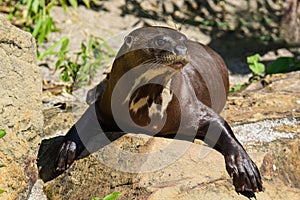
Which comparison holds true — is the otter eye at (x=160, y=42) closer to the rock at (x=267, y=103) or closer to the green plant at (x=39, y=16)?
the rock at (x=267, y=103)

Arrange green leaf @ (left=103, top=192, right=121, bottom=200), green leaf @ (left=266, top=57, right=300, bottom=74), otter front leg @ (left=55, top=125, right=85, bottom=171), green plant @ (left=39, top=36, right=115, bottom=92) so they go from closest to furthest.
Result: green leaf @ (left=103, top=192, right=121, bottom=200) < otter front leg @ (left=55, top=125, right=85, bottom=171) < green plant @ (left=39, top=36, right=115, bottom=92) < green leaf @ (left=266, top=57, right=300, bottom=74)

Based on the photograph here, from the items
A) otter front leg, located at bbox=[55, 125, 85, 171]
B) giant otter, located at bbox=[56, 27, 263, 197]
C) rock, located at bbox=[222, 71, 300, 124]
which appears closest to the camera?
giant otter, located at bbox=[56, 27, 263, 197]

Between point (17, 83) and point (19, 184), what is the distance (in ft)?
1.17

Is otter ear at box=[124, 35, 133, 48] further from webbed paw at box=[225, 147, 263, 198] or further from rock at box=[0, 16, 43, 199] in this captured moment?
webbed paw at box=[225, 147, 263, 198]

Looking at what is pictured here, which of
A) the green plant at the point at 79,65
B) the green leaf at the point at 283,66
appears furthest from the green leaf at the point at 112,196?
the green leaf at the point at 283,66

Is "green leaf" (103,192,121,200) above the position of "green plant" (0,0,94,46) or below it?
above

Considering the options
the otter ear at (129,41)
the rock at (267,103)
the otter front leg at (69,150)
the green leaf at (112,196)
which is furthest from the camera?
the rock at (267,103)

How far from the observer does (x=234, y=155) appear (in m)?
2.54

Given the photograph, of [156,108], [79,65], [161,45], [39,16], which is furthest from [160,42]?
[39,16]

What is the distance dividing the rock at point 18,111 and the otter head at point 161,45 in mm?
384

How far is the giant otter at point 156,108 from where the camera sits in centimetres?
233

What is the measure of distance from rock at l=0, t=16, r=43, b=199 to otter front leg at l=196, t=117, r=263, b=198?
71cm

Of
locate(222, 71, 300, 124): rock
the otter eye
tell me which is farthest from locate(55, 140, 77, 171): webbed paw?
locate(222, 71, 300, 124): rock

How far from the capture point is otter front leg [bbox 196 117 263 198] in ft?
7.89
